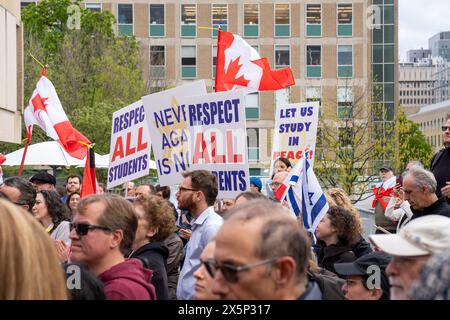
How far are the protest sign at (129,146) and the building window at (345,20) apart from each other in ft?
157

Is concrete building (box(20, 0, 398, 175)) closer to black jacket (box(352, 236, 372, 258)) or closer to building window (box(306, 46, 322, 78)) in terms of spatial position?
building window (box(306, 46, 322, 78))

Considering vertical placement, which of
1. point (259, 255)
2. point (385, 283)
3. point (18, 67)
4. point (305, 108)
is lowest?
→ point (385, 283)

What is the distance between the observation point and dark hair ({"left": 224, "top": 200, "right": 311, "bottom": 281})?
3.12 m

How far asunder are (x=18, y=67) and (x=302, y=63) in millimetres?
34589

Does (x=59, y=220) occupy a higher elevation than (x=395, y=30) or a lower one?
lower

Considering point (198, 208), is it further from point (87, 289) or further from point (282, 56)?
point (282, 56)

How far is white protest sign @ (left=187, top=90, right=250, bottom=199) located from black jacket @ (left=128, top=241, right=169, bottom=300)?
1.89 meters

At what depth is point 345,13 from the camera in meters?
56.0

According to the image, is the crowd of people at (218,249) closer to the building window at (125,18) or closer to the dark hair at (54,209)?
the dark hair at (54,209)

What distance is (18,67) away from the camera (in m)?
23.6

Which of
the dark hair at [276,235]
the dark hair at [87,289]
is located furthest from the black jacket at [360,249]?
the dark hair at [276,235]
